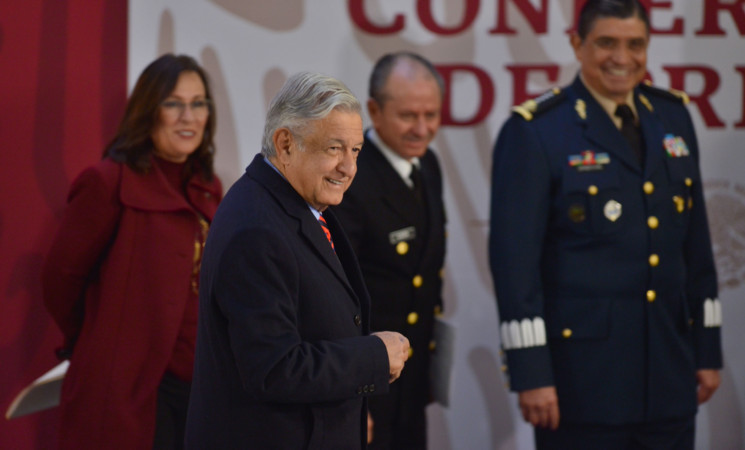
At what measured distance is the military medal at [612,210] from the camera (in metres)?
2.80

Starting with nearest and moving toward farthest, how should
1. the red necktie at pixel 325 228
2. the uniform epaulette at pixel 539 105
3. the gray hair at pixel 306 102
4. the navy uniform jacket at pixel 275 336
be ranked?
the navy uniform jacket at pixel 275 336, the gray hair at pixel 306 102, the red necktie at pixel 325 228, the uniform epaulette at pixel 539 105

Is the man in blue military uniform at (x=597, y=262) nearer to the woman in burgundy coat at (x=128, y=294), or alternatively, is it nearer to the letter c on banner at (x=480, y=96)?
the letter c on banner at (x=480, y=96)

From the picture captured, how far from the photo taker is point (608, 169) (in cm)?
284

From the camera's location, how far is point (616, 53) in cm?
286

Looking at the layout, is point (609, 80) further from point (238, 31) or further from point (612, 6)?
point (238, 31)

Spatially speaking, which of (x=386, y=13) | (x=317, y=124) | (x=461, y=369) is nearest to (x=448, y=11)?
(x=386, y=13)

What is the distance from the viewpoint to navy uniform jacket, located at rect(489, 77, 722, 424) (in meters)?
2.77

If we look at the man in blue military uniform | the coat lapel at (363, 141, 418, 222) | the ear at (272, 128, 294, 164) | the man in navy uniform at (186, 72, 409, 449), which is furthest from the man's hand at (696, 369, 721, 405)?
the ear at (272, 128, 294, 164)

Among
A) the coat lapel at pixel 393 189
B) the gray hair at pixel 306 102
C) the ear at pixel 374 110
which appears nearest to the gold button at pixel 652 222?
the coat lapel at pixel 393 189

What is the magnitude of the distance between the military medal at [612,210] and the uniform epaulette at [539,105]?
1.14 ft

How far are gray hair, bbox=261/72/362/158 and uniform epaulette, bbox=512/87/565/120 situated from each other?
119cm

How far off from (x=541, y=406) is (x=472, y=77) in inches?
55.5

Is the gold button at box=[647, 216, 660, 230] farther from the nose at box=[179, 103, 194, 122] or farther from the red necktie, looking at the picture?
the nose at box=[179, 103, 194, 122]

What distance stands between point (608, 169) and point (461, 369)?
3.96 feet
